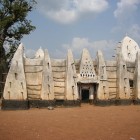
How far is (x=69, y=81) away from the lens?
23625mm

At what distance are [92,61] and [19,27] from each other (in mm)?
9133

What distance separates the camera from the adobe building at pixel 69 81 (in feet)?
73.8

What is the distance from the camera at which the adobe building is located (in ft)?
73.8

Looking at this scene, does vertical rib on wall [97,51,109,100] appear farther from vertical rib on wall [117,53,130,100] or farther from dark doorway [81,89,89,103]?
dark doorway [81,89,89,103]

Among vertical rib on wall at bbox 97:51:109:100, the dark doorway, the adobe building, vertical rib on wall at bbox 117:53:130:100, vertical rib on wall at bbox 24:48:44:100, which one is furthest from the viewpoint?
the dark doorway

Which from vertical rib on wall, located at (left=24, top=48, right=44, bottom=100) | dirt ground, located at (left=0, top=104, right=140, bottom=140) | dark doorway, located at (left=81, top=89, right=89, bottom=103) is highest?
vertical rib on wall, located at (left=24, top=48, right=44, bottom=100)

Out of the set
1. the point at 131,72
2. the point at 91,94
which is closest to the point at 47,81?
the point at 91,94

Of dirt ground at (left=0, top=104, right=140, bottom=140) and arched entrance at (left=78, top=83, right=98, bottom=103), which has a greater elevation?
arched entrance at (left=78, top=83, right=98, bottom=103)

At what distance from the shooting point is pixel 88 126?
14859 mm

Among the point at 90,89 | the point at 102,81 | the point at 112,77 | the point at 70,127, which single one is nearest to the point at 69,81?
the point at 90,89

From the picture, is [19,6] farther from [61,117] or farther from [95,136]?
[95,136]

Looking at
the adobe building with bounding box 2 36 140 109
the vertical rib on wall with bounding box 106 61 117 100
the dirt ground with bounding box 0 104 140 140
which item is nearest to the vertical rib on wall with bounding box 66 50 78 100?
the adobe building with bounding box 2 36 140 109

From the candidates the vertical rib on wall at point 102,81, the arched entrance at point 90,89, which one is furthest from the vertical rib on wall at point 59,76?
the vertical rib on wall at point 102,81

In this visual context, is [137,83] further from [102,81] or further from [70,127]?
[70,127]
